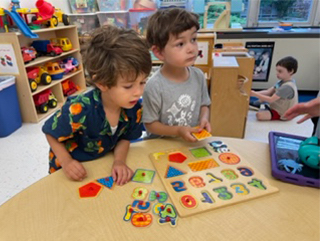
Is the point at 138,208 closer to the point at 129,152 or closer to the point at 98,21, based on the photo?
the point at 129,152

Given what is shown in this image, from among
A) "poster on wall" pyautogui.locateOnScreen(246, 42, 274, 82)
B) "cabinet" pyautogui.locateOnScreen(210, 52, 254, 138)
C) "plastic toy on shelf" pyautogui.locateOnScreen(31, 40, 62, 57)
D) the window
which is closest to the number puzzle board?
"cabinet" pyautogui.locateOnScreen(210, 52, 254, 138)

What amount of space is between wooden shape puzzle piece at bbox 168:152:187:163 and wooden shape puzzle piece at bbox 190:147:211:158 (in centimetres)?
3

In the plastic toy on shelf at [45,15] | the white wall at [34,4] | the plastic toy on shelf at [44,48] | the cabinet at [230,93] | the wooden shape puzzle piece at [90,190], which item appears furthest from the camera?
the plastic toy on shelf at [44,48]

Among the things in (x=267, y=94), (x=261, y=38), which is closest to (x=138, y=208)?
(x=267, y=94)

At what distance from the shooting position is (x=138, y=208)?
555 millimetres

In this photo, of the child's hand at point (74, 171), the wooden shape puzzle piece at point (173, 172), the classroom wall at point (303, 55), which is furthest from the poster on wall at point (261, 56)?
the child's hand at point (74, 171)

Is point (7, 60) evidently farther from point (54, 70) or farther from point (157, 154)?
point (157, 154)

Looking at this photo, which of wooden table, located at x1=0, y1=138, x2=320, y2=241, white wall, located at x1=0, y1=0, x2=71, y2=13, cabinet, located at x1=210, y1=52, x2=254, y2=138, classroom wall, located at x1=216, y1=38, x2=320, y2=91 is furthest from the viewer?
classroom wall, located at x1=216, y1=38, x2=320, y2=91

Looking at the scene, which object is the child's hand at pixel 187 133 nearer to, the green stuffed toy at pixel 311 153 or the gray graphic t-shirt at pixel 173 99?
the gray graphic t-shirt at pixel 173 99

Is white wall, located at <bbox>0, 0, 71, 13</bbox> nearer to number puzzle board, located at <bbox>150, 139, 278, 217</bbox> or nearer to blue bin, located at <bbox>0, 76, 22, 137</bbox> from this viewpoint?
blue bin, located at <bbox>0, 76, 22, 137</bbox>

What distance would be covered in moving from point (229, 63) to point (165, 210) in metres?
1.36

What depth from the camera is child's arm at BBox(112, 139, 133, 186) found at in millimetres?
642

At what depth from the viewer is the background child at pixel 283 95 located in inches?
87.3

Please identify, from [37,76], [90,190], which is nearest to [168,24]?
[90,190]
